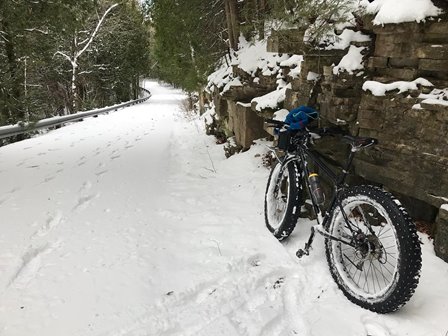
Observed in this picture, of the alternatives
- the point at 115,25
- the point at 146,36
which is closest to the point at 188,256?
the point at 115,25

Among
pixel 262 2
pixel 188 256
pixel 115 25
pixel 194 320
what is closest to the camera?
pixel 194 320

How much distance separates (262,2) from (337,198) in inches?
220

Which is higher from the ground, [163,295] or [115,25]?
[115,25]

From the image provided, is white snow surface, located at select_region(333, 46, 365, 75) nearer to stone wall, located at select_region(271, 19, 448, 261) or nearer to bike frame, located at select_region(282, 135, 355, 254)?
stone wall, located at select_region(271, 19, 448, 261)

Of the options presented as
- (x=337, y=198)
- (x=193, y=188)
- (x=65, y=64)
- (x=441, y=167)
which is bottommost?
(x=193, y=188)

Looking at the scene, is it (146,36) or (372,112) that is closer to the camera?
(372,112)

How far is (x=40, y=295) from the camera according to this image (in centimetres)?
281

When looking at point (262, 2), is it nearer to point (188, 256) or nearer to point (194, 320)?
point (188, 256)

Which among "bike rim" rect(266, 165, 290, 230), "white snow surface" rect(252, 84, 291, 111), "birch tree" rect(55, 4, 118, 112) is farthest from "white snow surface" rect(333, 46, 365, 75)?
"birch tree" rect(55, 4, 118, 112)

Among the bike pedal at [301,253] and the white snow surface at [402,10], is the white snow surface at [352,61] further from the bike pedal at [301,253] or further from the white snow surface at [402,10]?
the bike pedal at [301,253]

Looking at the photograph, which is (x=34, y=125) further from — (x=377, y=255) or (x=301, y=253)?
(x=377, y=255)

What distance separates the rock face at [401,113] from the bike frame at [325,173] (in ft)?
1.52

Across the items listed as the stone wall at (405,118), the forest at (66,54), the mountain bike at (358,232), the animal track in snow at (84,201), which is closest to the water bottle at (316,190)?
the mountain bike at (358,232)

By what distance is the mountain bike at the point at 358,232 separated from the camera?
222 cm
